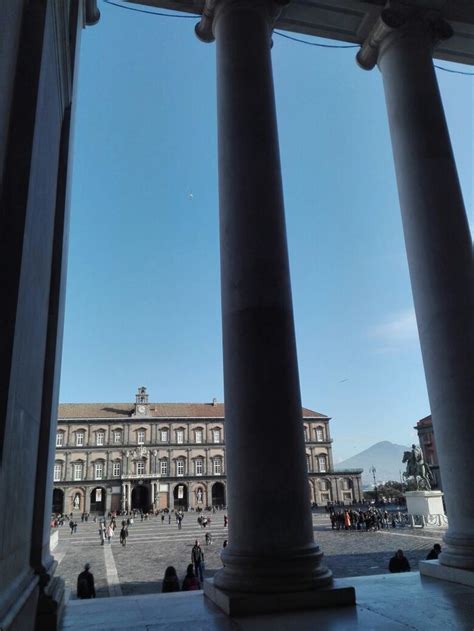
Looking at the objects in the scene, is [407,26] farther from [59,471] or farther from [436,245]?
[59,471]

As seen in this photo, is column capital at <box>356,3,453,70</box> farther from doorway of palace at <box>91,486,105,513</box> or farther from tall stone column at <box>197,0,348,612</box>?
doorway of palace at <box>91,486,105,513</box>

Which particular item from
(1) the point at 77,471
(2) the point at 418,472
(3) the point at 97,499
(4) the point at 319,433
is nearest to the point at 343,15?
(2) the point at 418,472

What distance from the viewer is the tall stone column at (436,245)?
11.8 metres

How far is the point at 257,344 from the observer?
10.2 m

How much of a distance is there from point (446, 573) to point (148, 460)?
14017 cm

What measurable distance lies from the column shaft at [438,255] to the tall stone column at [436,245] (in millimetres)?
23

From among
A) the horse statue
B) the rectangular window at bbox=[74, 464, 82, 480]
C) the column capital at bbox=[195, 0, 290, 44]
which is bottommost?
the horse statue

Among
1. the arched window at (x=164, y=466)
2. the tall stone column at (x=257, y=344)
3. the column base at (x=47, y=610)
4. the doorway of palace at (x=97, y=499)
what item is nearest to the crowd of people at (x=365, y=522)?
the tall stone column at (x=257, y=344)

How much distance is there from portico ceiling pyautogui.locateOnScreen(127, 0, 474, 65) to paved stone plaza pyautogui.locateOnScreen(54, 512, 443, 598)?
84.6 feet

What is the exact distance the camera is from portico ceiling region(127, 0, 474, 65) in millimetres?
16312

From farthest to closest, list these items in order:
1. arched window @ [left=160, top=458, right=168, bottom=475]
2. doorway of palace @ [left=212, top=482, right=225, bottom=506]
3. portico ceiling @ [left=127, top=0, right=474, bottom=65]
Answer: doorway of palace @ [left=212, top=482, right=225, bottom=506] → arched window @ [left=160, top=458, right=168, bottom=475] → portico ceiling @ [left=127, top=0, right=474, bottom=65]

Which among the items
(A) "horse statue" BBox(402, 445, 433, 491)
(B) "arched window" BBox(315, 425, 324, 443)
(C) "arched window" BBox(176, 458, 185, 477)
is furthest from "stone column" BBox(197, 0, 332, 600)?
(B) "arched window" BBox(315, 425, 324, 443)

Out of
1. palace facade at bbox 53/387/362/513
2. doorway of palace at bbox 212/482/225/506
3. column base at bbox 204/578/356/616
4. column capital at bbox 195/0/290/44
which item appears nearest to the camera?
column base at bbox 204/578/356/616

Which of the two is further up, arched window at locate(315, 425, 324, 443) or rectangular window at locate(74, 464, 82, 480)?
arched window at locate(315, 425, 324, 443)
